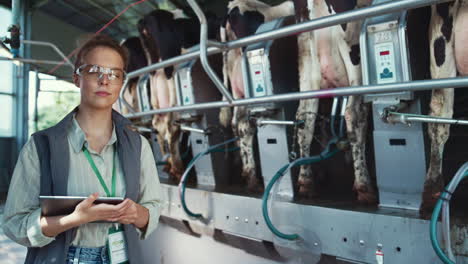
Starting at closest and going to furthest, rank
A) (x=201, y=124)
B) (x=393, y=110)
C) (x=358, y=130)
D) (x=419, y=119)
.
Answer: (x=419, y=119)
(x=393, y=110)
(x=358, y=130)
(x=201, y=124)

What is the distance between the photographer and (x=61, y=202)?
2.99 feet

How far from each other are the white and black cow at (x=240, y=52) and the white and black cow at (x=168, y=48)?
72cm

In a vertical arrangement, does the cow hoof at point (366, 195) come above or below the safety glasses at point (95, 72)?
below

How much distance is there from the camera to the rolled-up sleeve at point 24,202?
0.94 meters

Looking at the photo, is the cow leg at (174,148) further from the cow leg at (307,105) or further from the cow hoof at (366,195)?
the cow hoof at (366,195)

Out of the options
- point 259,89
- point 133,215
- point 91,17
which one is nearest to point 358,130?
point 259,89

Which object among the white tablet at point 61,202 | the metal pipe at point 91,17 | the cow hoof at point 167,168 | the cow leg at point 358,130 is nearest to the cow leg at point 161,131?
the cow hoof at point 167,168

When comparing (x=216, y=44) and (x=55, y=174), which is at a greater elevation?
(x=216, y=44)

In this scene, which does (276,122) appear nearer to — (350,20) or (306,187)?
(306,187)

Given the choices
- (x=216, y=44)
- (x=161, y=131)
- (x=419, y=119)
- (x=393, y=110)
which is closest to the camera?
(x=419, y=119)

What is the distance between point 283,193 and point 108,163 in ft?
5.03

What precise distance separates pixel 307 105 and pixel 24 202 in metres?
1.82

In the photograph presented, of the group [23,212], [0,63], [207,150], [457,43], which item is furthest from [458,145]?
[0,63]

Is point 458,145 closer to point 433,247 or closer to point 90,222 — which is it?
point 433,247
